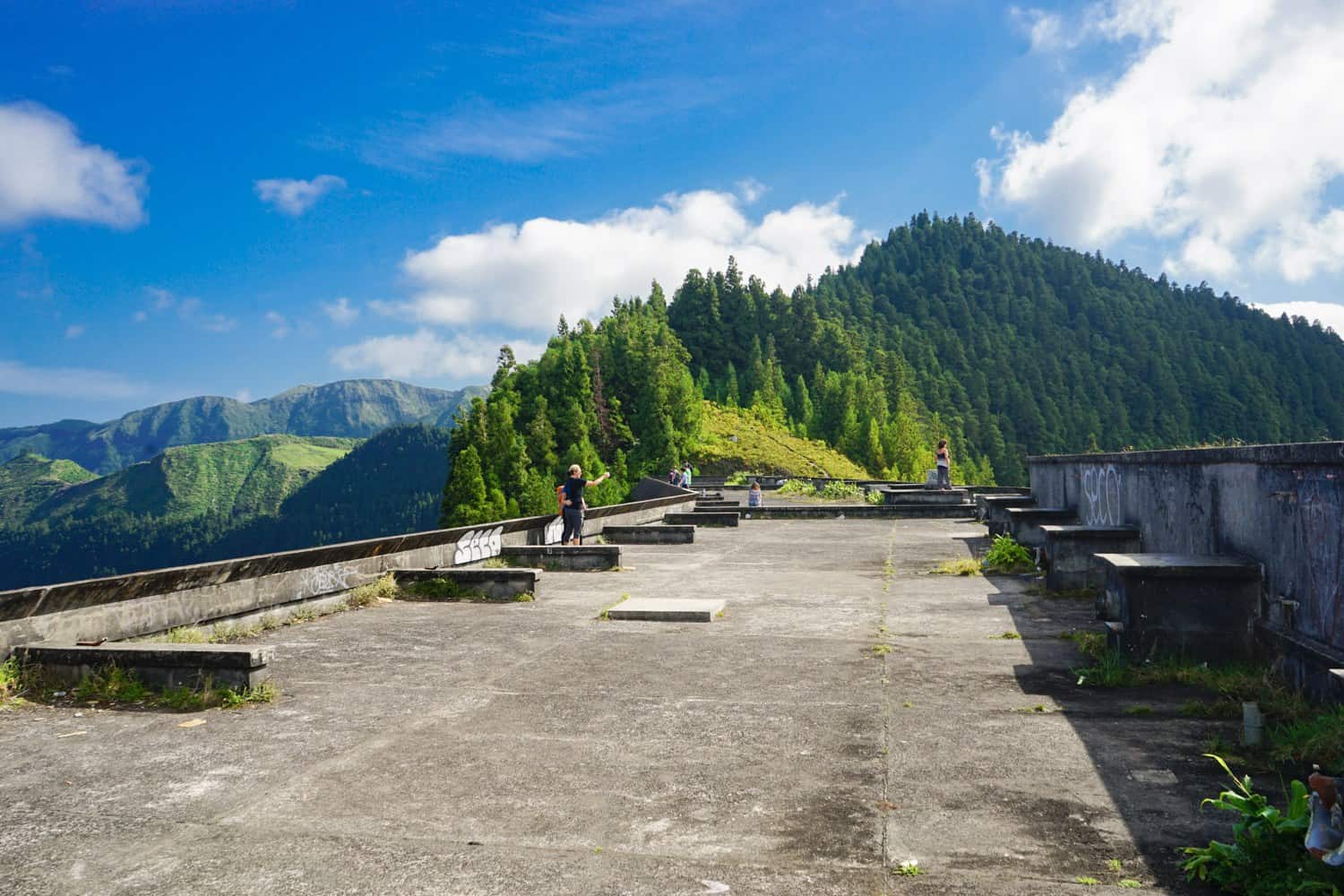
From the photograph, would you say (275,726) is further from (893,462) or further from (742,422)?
(893,462)

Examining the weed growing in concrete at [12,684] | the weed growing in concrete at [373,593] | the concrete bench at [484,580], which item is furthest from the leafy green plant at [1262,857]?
the weed growing in concrete at [373,593]

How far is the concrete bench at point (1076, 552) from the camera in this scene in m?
10.5

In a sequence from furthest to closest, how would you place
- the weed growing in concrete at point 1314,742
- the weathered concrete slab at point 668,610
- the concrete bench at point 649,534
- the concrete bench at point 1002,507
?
1. the concrete bench at point 649,534
2. the concrete bench at point 1002,507
3. the weathered concrete slab at point 668,610
4. the weed growing in concrete at point 1314,742

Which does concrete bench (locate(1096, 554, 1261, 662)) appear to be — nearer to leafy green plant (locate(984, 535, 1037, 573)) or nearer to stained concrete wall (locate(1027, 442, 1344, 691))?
stained concrete wall (locate(1027, 442, 1344, 691))

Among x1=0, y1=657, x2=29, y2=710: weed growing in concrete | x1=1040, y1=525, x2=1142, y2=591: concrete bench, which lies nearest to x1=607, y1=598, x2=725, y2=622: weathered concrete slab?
x1=1040, y1=525, x2=1142, y2=591: concrete bench

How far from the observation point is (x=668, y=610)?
32.0 feet

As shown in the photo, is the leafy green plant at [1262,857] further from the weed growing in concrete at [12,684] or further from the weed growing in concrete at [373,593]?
the weed growing in concrete at [373,593]

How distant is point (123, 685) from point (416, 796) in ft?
11.0

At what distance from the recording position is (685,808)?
4.27 metres

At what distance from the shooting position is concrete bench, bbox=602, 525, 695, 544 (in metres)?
20.1

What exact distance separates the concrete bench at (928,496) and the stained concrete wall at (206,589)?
1908cm

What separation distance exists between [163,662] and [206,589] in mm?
2484

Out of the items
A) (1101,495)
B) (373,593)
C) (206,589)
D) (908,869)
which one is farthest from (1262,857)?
(1101,495)

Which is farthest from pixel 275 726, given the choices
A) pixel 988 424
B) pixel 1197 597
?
pixel 988 424
